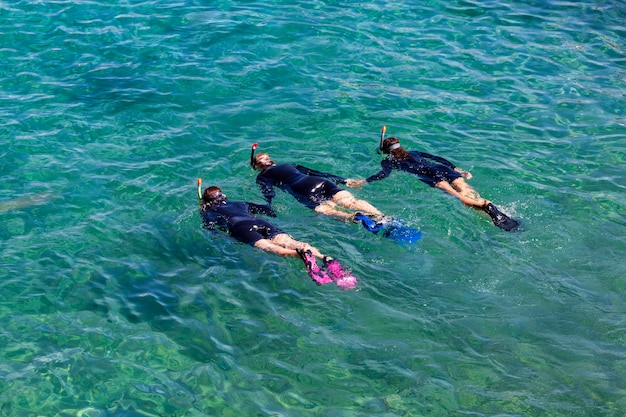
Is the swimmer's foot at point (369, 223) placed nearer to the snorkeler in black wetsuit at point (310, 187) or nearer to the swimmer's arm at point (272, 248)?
the snorkeler in black wetsuit at point (310, 187)

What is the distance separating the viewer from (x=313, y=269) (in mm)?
11016

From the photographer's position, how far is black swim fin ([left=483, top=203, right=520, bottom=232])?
12.2 meters

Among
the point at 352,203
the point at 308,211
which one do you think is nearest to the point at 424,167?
the point at 352,203

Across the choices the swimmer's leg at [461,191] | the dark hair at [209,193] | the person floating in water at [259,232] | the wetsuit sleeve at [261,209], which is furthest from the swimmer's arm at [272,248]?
the swimmer's leg at [461,191]

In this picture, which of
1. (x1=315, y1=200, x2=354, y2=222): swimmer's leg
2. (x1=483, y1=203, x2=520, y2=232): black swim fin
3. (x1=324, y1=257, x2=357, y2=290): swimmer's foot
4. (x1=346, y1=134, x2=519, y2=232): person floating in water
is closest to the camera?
(x1=324, y1=257, x2=357, y2=290): swimmer's foot

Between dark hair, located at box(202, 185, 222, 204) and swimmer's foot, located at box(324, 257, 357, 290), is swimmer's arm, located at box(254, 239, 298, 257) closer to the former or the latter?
swimmer's foot, located at box(324, 257, 357, 290)

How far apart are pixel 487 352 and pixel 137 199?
24.2 ft

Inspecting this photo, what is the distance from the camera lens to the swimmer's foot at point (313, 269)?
1091 cm

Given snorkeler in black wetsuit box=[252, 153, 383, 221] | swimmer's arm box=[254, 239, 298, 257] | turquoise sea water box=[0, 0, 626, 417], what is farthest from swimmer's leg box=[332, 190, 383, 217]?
swimmer's arm box=[254, 239, 298, 257]

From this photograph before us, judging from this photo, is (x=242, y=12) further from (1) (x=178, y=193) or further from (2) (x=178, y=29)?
(1) (x=178, y=193)

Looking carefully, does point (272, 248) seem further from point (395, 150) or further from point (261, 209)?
point (395, 150)

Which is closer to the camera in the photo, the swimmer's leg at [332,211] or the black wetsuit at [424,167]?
the swimmer's leg at [332,211]

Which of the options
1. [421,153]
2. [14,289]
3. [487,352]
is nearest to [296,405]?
[487,352]

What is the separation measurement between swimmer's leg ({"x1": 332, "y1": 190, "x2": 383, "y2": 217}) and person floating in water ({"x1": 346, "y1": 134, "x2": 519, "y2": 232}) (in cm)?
59
